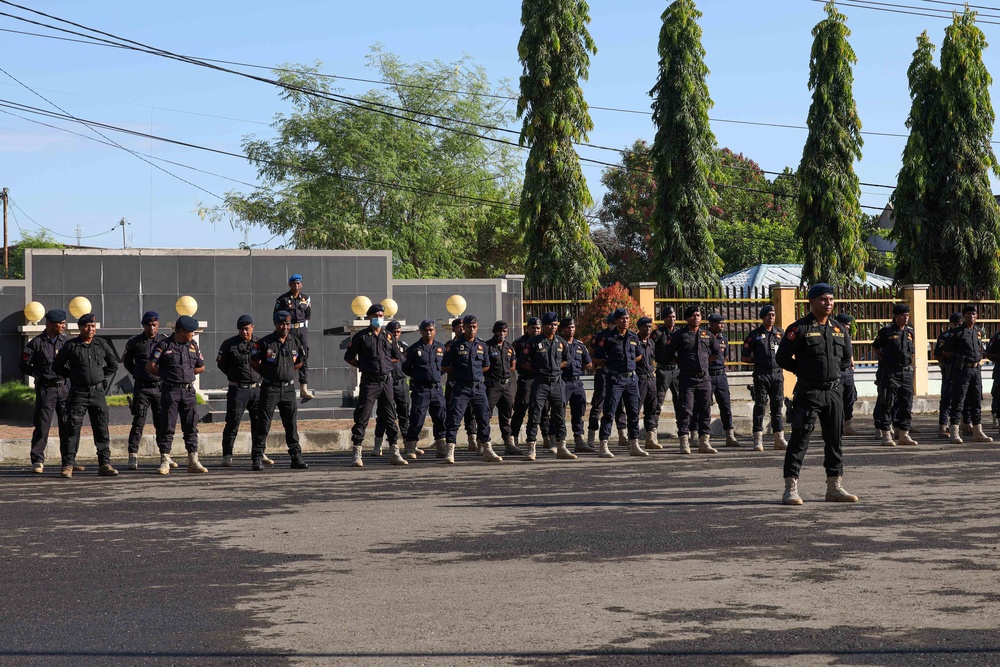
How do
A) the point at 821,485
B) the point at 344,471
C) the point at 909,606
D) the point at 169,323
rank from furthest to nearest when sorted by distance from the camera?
→ 1. the point at 169,323
2. the point at 344,471
3. the point at 821,485
4. the point at 909,606

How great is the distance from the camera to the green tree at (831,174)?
33.0 metres

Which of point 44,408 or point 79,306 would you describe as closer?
point 44,408

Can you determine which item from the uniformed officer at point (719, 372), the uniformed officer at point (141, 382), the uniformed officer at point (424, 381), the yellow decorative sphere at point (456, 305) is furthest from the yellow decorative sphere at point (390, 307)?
the uniformed officer at point (141, 382)

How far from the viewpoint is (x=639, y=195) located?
54531mm

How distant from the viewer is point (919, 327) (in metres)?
26.4

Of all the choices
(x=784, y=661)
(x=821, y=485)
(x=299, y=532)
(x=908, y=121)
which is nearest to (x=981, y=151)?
(x=908, y=121)

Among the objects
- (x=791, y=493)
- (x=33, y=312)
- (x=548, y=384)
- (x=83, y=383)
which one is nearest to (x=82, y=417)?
(x=83, y=383)

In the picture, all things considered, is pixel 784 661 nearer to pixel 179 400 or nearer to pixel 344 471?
pixel 344 471

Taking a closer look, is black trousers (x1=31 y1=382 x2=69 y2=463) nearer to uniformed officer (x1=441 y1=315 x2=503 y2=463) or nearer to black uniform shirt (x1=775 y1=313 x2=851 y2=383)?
uniformed officer (x1=441 y1=315 x2=503 y2=463)

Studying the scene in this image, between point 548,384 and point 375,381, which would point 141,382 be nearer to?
point 375,381

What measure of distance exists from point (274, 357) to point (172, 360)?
1.17m

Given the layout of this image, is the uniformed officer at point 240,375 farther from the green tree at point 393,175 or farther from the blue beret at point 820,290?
the green tree at point 393,175

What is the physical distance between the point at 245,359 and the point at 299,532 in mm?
5623

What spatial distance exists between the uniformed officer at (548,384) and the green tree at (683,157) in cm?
1923
